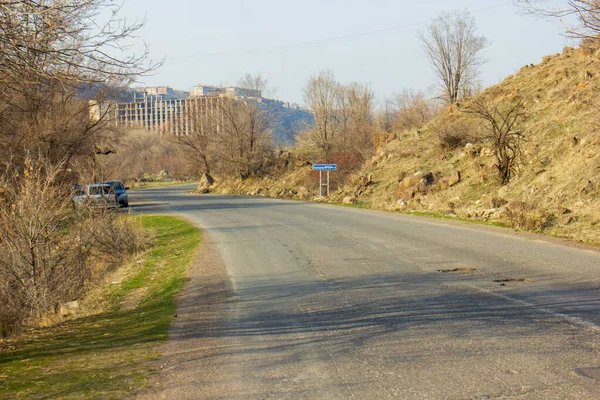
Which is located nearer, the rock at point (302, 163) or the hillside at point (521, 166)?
the hillside at point (521, 166)

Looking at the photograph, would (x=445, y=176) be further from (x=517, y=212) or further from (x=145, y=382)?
(x=145, y=382)

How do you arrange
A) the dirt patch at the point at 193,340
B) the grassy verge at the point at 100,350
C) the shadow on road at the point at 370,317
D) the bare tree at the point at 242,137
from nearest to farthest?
the dirt patch at the point at 193,340 → the grassy verge at the point at 100,350 → the shadow on road at the point at 370,317 → the bare tree at the point at 242,137

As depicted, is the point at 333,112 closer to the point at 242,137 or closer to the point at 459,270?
the point at 242,137

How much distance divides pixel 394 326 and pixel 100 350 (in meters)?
3.39

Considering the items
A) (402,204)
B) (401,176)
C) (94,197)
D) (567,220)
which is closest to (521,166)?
(402,204)

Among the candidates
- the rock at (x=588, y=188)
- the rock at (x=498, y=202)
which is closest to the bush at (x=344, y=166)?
the rock at (x=498, y=202)

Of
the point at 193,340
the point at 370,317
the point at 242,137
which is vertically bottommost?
the point at 193,340

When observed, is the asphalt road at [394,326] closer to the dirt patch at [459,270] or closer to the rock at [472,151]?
the dirt patch at [459,270]

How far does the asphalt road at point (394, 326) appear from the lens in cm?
511

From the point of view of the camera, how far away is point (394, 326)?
695 cm

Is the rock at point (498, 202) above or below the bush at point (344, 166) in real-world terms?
below

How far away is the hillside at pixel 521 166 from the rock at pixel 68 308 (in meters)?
11.5

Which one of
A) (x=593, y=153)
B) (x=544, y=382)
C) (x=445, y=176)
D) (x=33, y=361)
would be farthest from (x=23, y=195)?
(x=445, y=176)

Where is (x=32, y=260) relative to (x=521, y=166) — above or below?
below
